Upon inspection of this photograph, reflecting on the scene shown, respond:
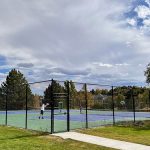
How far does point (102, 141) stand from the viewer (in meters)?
14.8

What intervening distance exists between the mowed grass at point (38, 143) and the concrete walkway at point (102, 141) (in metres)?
0.55

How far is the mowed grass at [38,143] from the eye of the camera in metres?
13.1

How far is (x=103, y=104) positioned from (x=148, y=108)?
22.8 ft

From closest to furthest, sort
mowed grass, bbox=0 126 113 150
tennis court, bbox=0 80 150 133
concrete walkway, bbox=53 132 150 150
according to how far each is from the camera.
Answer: mowed grass, bbox=0 126 113 150, concrete walkway, bbox=53 132 150 150, tennis court, bbox=0 80 150 133

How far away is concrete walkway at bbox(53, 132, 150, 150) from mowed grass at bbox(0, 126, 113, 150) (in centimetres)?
55

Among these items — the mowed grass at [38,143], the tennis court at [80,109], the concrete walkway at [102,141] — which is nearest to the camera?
the mowed grass at [38,143]

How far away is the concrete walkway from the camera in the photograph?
13.5 m

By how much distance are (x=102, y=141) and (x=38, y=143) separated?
2749mm

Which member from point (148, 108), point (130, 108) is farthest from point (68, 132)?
point (148, 108)

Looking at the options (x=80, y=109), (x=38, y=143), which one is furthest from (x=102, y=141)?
(x=80, y=109)

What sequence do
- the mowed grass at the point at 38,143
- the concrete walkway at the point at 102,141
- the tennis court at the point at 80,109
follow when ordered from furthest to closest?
1. the tennis court at the point at 80,109
2. the concrete walkway at the point at 102,141
3. the mowed grass at the point at 38,143

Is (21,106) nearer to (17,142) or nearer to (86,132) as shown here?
(86,132)

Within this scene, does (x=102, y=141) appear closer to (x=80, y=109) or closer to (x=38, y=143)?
(x=38, y=143)

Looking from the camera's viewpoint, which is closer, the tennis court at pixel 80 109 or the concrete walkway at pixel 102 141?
the concrete walkway at pixel 102 141
